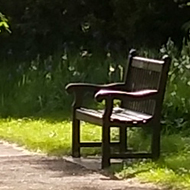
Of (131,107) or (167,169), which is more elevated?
(131,107)

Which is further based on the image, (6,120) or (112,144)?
(6,120)

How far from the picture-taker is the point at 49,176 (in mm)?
8820

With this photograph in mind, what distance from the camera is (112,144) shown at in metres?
9.71

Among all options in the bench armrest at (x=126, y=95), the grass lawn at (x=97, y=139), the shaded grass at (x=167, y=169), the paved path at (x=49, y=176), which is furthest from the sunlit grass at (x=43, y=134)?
the bench armrest at (x=126, y=95)

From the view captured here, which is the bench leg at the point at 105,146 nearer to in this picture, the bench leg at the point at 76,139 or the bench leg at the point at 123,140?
the bench leg at the point at 123,140

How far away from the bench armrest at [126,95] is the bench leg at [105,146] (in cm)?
31

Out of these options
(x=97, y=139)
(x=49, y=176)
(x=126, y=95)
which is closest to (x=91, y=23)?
(x=97, y=139)

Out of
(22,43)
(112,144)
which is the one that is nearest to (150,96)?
(112,144)

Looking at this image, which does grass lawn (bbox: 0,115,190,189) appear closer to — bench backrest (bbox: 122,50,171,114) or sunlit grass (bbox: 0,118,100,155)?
sunlit grass (bbox: 0,118,100,155)

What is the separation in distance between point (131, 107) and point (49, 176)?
1.68m

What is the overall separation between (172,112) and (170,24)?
4.91 meters

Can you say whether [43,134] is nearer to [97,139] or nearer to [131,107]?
[97,139]

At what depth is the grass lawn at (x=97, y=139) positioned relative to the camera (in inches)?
335

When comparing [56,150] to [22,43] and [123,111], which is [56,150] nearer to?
[123,111]
